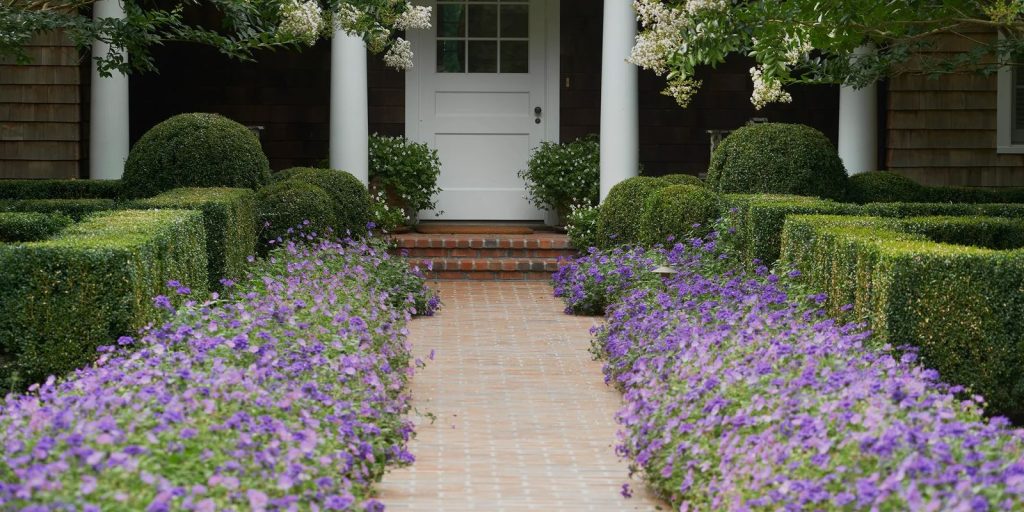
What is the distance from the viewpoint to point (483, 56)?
14883 mm

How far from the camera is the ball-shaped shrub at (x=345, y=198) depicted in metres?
11.5

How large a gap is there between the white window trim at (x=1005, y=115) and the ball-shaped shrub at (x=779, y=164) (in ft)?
11.0

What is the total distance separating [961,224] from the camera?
8445mm

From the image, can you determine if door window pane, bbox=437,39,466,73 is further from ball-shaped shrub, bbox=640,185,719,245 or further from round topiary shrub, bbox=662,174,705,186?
ball-shaped shrub, bbox=640,185,719,245

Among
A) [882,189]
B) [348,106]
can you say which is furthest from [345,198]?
[882,189]

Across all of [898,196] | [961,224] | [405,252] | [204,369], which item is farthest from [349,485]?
[898,196]

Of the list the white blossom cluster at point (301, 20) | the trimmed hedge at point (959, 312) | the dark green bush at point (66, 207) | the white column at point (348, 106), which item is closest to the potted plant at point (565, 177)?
the white column at point (348, 106)

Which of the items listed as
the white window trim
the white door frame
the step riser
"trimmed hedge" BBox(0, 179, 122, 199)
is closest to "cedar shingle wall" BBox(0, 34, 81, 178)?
"trimmed hedge" BBox(0, 179, 122, 199)

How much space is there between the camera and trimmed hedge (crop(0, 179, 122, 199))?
1161cm

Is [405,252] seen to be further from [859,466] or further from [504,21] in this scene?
[859,466]

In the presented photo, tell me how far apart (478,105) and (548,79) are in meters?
0.79

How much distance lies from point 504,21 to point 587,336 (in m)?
6.04

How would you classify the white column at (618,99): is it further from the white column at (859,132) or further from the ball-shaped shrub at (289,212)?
the ball-shaped shrub at (289,212)

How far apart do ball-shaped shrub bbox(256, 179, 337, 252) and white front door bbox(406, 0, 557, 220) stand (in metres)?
3.81
